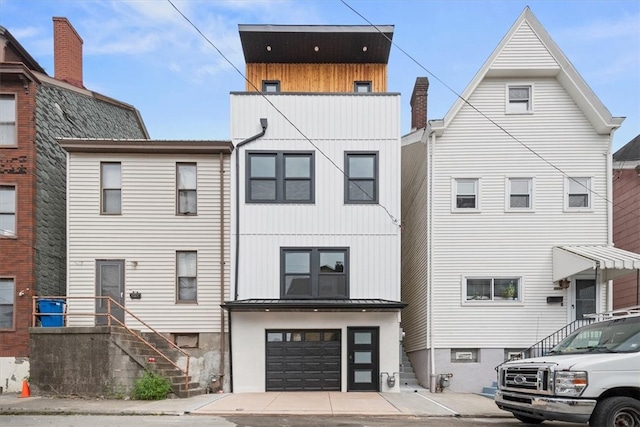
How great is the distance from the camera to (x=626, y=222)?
1819 cm

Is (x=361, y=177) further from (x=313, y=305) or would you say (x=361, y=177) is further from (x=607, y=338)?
(x=607, y=338)

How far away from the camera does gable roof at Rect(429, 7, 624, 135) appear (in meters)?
15.6

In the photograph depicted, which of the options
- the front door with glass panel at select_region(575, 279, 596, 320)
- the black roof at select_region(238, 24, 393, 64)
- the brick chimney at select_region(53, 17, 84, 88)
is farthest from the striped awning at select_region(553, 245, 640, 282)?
the brick chimney at select_region(53, 17, 84, 88)

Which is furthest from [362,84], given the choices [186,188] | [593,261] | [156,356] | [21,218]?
[21,218]

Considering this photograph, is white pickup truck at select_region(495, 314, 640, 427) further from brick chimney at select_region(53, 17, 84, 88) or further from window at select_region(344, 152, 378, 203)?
brick chimney at select_region(53, 17, 84, 88)

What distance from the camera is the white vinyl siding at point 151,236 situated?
1528cm

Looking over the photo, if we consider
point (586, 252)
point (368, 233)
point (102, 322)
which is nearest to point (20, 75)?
point (102, 322)

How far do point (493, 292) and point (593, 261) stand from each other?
9.90 ft

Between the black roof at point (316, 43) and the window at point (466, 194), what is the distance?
5.46 meters

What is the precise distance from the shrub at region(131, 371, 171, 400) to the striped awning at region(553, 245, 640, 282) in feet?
38.4

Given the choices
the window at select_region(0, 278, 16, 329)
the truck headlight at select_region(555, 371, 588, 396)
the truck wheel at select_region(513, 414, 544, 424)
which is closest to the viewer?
the truck headlight at select_region(555, 371, 588, 396)

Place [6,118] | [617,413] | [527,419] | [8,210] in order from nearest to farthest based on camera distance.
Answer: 1. [617,413]
2. [527,419]
3. [8,210]
4. [6,118]

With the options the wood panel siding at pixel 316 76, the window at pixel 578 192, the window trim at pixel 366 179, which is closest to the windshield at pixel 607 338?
the window at pixel 578 192

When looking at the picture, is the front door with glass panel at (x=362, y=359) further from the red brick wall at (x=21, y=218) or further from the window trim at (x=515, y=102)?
the red brick wall at (x=21, y=218)
